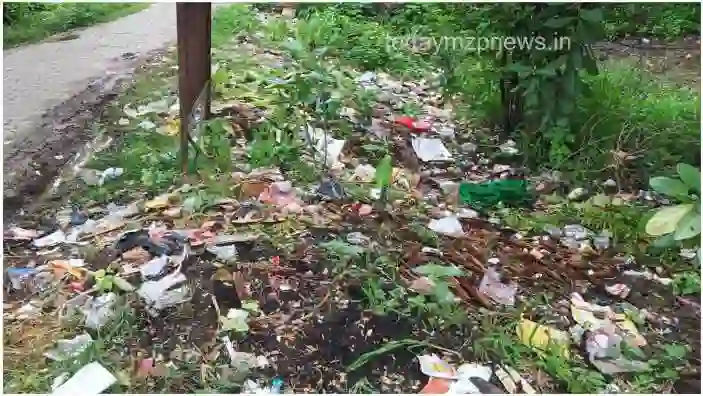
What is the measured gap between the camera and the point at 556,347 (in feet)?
4.72

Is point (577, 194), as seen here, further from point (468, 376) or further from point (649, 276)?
point (468, 376)

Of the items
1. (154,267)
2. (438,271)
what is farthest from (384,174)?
(154,267)

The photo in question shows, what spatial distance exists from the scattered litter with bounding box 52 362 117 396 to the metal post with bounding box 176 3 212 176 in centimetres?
79

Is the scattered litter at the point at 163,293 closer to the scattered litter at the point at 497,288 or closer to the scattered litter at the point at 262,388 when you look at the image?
the scattered litter at the point at 262,388

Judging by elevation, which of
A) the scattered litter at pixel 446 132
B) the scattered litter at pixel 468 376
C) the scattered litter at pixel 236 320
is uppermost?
the scattered litter at pixel 446 132

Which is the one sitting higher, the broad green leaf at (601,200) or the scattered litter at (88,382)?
the broad green leaf at (601,200)

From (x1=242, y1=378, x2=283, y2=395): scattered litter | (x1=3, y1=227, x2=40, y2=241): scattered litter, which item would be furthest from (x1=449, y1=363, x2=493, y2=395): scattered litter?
(x1=3, y1=227, x2=40, y2=241): scattered litter

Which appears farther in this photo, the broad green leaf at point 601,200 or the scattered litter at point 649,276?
the broad green leaf at point 601,200

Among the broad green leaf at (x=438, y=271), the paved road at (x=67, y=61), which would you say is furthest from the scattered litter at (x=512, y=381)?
the paved road at (x=67, y=61)

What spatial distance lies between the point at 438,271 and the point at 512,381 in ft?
Result: 1.02

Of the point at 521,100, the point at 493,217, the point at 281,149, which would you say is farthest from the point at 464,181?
the point at 281,149

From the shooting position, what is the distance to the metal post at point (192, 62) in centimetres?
192

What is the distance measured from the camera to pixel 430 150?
2297 millimetres

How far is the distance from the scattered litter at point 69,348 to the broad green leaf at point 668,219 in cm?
113
